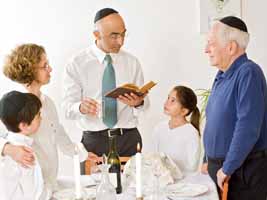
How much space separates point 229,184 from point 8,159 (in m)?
1.13

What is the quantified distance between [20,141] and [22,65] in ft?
1.49

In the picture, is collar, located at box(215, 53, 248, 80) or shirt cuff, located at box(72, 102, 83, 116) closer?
collar, located at box(215, 53, 248, 80)

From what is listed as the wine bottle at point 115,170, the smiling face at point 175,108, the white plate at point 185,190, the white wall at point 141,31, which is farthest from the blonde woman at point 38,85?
the white wall at point 141,31

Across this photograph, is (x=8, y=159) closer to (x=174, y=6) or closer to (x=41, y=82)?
(x=41, y=82)

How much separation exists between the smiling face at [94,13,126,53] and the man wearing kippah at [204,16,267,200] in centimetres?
75

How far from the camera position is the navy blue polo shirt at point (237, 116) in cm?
209

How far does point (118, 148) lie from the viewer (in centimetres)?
293

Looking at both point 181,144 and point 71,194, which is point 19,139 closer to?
point 71,194

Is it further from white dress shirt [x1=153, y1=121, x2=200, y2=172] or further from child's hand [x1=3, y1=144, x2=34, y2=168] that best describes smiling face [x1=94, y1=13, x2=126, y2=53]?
child's hand [x1=3, y1=144, x2=34, y2=168]

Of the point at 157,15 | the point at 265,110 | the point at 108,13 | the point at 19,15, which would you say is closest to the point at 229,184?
the point at 265,110

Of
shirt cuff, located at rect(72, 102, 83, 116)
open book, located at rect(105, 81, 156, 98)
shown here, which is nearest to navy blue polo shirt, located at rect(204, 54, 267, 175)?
open book, located at rect(105, 81, 156, 98)

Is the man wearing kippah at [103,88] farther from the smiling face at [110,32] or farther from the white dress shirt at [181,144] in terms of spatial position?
the white dress shirt at [181,144]

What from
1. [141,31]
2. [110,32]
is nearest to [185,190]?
[110,32]

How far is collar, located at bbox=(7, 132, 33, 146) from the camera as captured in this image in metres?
1.86
